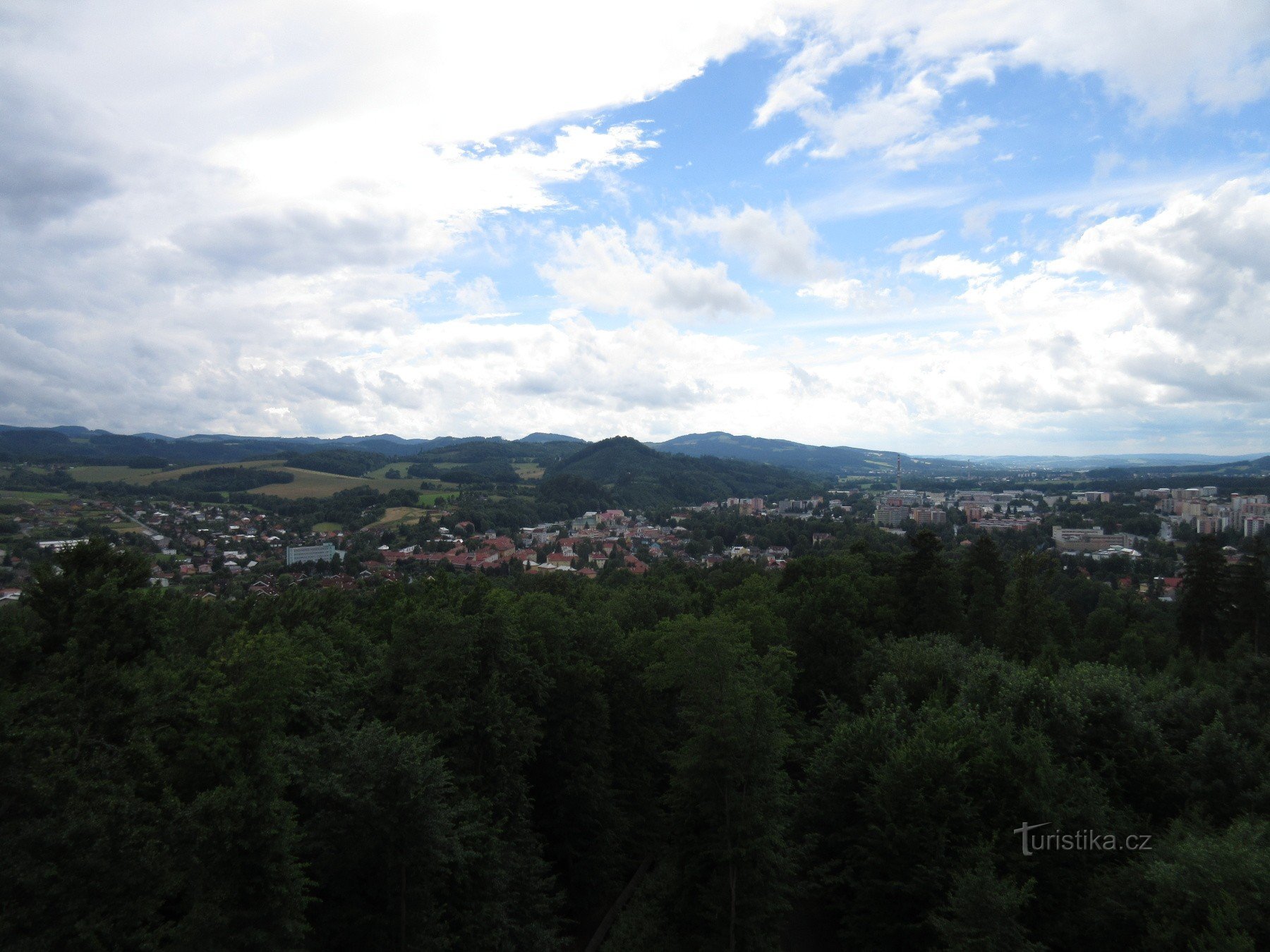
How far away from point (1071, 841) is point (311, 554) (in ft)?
207

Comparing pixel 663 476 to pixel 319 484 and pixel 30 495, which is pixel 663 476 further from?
pixel 30 495

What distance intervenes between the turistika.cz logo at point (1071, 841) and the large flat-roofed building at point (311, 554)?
5884 centimetres

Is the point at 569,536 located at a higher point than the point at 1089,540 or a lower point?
lower

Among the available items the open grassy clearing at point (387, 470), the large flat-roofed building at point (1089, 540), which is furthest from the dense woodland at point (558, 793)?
the open grassy clearing at point (387, 470)

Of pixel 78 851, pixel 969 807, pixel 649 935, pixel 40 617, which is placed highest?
pixel 40 617

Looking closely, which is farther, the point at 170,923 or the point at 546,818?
the point at 546,818

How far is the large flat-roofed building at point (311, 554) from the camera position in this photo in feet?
200

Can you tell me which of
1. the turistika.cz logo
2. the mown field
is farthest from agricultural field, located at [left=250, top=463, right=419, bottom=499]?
the turistika.cz logo

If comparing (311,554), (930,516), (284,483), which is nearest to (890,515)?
(930,516)

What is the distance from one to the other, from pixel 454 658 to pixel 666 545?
2819 inches

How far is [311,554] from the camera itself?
208 feet

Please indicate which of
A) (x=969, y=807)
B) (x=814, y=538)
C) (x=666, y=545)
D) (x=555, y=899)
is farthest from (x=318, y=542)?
(x=969, y=807)

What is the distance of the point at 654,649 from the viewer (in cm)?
2370

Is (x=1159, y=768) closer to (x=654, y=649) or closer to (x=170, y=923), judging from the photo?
(x=654, y=649)
